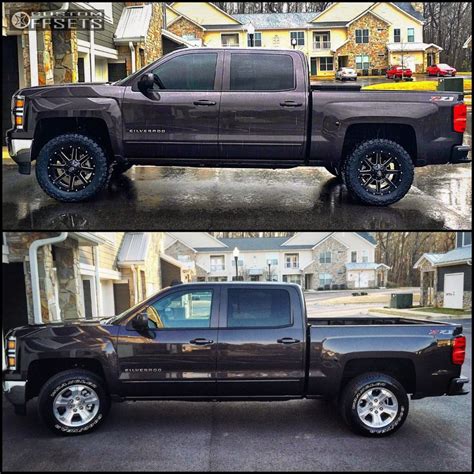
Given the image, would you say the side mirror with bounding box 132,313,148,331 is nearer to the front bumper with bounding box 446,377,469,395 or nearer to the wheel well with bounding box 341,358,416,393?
the wheel well with bounding box 341,358,416,393

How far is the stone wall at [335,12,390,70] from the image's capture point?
4.83m

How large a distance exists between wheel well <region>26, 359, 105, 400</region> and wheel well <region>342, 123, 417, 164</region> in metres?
3.40

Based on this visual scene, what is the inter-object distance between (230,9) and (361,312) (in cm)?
553

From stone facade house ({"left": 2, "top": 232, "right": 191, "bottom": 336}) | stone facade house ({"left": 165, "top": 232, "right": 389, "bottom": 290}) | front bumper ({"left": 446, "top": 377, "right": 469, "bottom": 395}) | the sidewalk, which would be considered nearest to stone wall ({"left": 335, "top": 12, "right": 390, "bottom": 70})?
stone facade house ({"left": 165, "top": 232, "right": 389, "bottom": 290})

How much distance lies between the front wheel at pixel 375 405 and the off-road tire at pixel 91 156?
3.33 metres

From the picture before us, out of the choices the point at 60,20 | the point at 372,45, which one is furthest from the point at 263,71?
the point at 60,20

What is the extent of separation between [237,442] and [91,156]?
3155mm

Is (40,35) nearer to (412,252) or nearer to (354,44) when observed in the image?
(354,44)

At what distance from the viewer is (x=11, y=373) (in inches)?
215

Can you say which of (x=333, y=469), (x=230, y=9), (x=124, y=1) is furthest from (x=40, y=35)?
(x=333, y=469)

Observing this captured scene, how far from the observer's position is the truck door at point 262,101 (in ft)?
16.7

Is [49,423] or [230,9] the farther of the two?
[49,423]

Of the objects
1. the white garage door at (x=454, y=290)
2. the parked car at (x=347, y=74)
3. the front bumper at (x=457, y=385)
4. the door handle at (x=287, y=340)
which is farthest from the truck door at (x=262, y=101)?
the white garage door at (x=454, y=290)

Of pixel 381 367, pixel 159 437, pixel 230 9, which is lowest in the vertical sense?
pixel 159 437
